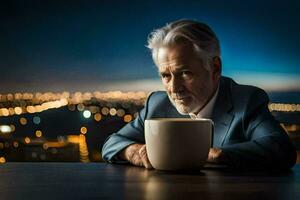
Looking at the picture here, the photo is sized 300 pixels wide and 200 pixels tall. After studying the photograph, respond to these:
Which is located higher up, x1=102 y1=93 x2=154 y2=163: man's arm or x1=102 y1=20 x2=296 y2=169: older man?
x1=102 y1=20 x2=296 y2=169: older man

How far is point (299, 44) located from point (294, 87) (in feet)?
0.69

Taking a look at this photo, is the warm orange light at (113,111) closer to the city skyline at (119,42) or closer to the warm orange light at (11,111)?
the city skyline at (119,42)

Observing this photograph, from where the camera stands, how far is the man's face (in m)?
1.31

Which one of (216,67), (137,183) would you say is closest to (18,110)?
(216,67)

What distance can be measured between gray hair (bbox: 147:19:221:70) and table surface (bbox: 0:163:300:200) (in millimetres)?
376

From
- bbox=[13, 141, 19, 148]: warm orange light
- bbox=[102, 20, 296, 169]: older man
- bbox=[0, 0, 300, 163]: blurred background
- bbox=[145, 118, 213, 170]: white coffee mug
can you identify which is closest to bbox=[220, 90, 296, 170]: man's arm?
bbox=[102, 20, 296, 169]: older man

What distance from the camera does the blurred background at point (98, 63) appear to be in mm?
2443

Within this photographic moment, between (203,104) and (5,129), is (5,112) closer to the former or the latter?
(5,129)

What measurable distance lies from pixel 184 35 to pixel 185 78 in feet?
0.42

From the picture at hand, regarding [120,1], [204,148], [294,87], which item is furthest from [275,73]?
[204,148]

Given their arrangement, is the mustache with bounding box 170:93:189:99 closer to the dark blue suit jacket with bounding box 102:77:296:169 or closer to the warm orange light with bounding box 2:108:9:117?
the dark blue suit jacket with bounding box 102:77:296:169

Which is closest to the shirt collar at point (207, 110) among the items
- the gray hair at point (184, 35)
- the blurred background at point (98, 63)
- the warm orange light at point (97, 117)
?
the gray hair at point (184, 35)

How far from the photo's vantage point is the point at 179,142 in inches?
37.6

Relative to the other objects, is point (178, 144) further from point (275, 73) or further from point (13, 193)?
point (275, 73)
